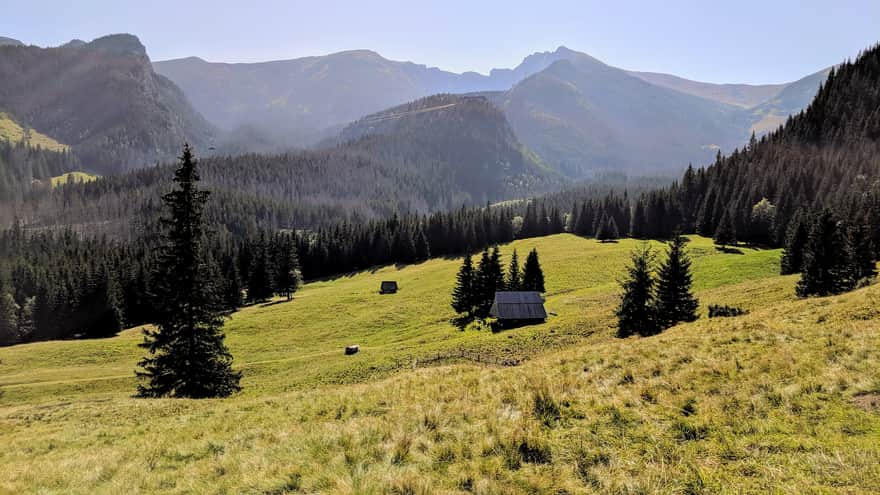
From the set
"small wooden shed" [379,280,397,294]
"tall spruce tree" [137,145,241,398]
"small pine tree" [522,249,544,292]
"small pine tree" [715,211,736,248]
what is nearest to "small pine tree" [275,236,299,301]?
"small wooden shed" [379,280,397,294]

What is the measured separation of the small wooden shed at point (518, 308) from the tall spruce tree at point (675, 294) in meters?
18.6

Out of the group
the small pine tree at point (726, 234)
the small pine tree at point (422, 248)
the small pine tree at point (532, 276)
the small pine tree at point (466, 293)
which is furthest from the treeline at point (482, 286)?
the small pine tree at point (422, 248)

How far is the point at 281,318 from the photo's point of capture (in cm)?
7375

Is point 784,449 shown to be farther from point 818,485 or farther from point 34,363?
point 34,363

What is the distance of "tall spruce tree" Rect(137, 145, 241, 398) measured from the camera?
28656 mm

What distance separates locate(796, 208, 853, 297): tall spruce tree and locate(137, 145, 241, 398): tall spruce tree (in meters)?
51.3

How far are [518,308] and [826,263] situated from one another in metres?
32.8

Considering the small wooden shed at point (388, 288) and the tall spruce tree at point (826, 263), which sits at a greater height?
the tall spruce tree at point (826, 263)

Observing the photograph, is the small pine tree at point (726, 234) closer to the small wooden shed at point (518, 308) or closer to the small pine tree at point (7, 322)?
the small wooden shed at point (518, 308)

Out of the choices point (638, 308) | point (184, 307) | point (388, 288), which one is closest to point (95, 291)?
point (388, 288)

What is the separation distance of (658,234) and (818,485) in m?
146

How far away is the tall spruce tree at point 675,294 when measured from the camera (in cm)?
3891

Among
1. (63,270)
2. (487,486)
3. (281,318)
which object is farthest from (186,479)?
(63,270)

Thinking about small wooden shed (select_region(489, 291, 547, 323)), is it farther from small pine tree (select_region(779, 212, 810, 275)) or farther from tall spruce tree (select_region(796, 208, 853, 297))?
small pine tree (select_region(779, 212, 810, 275))
